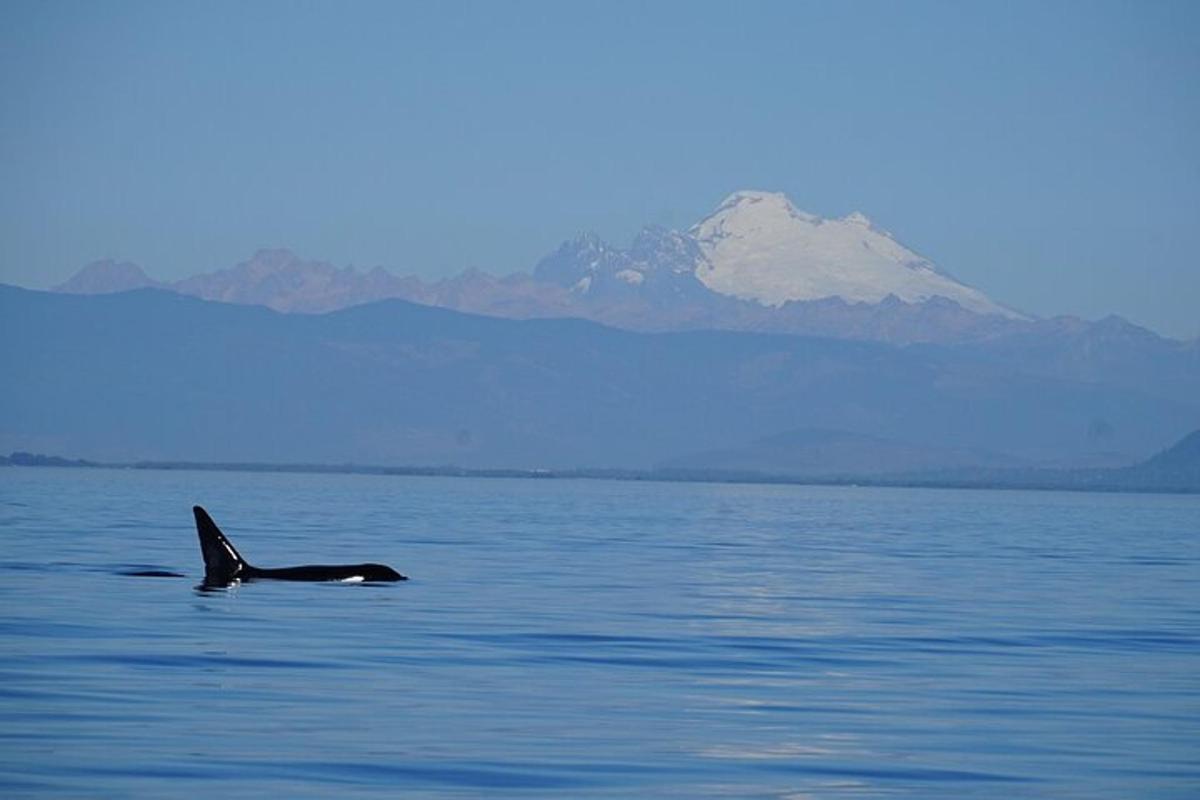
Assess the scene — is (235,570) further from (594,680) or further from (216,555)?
(594,680)

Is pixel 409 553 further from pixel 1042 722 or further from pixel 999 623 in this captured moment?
pixel 1042 722

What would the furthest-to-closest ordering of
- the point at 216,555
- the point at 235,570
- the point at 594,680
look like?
the point at 235,570 → the point at 216,555 → the point at 594,680

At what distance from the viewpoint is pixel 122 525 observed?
65312 mm

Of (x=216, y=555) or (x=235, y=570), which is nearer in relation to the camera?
(x=216, y=555)

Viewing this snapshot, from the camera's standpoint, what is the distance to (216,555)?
3866 centimetres

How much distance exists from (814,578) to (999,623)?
1179 cm

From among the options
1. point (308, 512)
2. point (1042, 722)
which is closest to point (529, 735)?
point (1042, 722)

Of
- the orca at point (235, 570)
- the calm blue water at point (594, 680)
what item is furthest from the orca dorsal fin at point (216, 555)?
the calm blue water at point (594, 680)

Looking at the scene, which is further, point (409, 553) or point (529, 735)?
point (409, 553)

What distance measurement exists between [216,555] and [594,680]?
49.0 feet

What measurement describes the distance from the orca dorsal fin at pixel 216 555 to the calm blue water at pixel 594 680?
65 centimetres

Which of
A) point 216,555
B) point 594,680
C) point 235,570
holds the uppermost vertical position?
point 216,555

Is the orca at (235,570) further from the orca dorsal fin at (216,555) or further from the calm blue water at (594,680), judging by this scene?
the calm blue water at (594,680)

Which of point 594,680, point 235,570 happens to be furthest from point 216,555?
point 594,680
